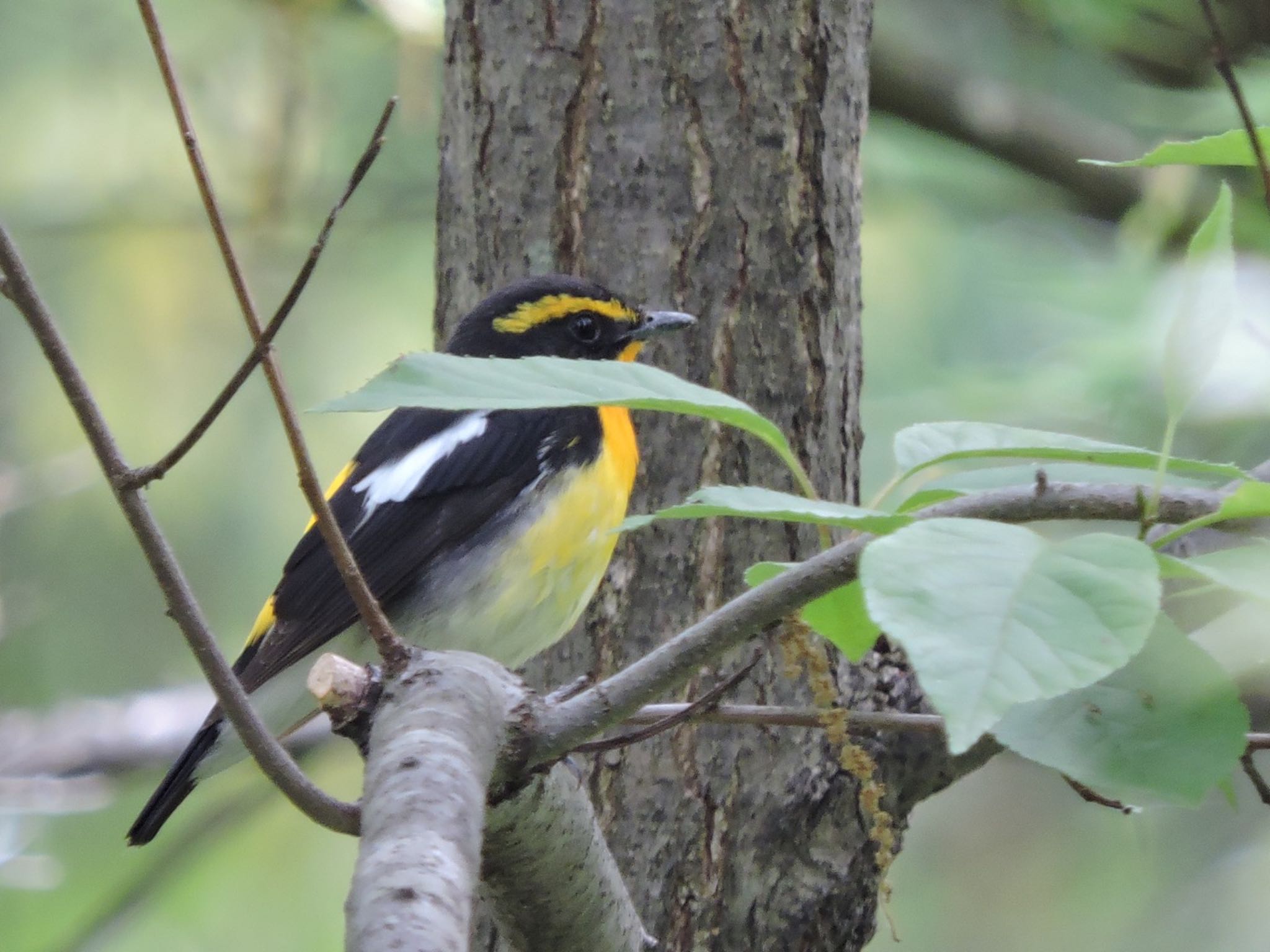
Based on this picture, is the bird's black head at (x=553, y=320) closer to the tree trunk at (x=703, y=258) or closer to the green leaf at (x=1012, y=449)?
the tree trunk at (x=703, y=258)

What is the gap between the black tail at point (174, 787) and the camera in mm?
2867

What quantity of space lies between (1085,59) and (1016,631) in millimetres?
5353

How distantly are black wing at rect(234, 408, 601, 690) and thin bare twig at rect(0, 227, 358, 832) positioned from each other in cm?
149

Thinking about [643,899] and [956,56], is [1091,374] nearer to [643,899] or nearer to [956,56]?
[643,899]

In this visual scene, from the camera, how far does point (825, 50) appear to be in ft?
9.04

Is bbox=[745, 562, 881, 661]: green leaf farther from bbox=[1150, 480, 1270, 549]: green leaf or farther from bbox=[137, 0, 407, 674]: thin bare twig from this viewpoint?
bbox=[137, 0, 407, 674]: thin bare twig

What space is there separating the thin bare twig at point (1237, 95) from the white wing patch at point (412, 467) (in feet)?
6.25

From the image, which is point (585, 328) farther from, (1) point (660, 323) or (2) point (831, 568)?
(2) point (831, 568)

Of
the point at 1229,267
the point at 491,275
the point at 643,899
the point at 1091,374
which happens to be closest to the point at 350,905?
the point at 1229,267

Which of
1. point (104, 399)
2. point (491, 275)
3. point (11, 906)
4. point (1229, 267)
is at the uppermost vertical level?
point (1229, 267)

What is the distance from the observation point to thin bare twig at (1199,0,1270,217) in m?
1.26

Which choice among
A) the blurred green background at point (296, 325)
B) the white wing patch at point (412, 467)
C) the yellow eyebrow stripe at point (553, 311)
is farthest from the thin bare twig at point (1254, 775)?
the blurred green background at point (296, 325)

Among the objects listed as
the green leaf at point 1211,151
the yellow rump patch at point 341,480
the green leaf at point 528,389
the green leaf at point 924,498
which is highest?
A: the green leaf at point 1211,151

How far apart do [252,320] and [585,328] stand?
6.23ft
